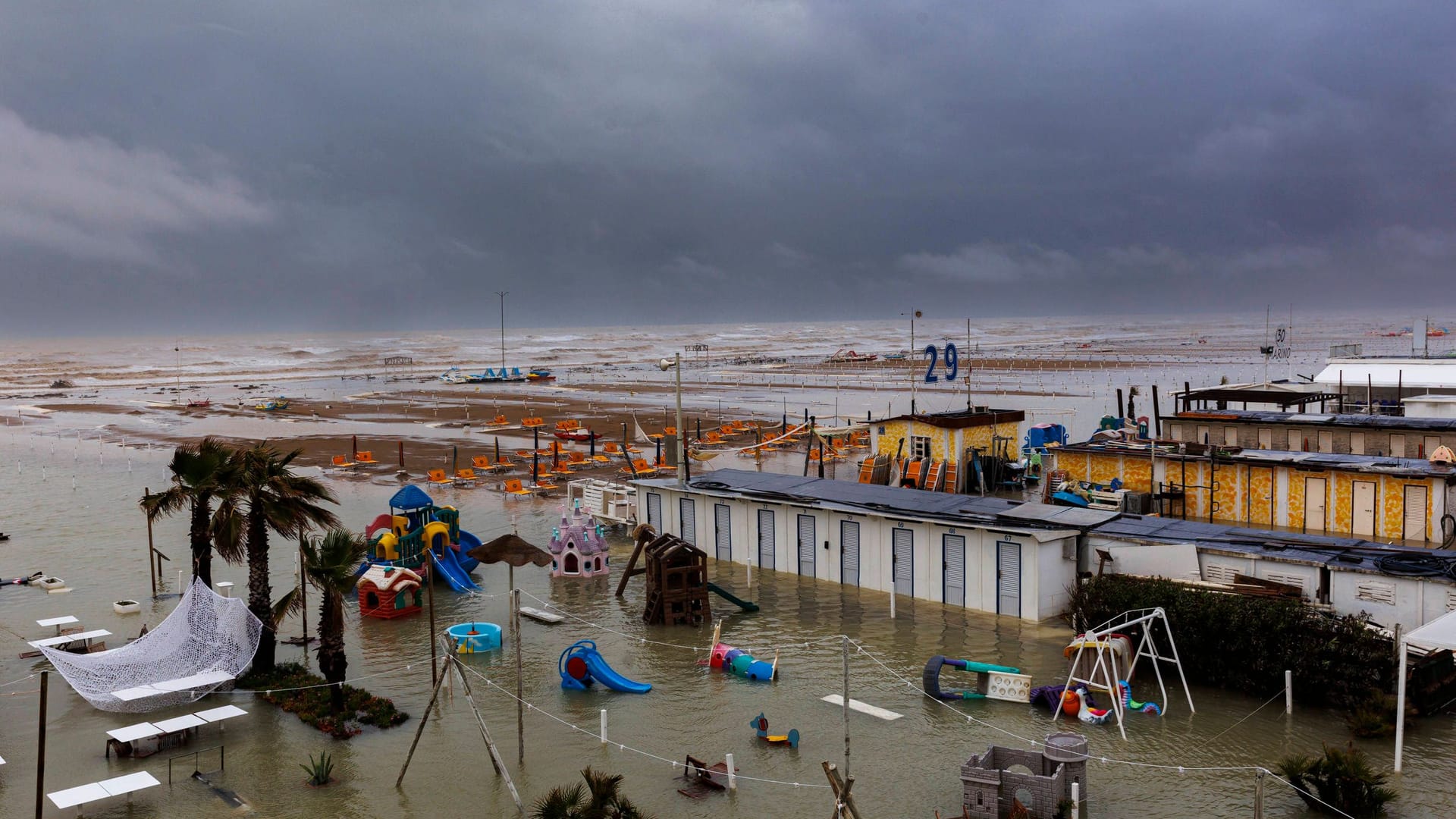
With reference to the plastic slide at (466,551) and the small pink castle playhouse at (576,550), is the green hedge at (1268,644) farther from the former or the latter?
the plastic slide at (466,551)

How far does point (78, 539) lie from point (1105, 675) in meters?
32.6

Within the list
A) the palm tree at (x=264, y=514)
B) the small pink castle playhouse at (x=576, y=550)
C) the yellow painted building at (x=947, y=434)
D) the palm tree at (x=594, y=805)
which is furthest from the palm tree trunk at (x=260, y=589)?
the yellow painted building at (x=947, y=434)

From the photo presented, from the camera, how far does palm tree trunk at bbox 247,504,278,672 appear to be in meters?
20.6

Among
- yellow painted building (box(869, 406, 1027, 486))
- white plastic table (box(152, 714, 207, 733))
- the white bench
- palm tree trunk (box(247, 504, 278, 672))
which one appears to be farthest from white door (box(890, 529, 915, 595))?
the white bench

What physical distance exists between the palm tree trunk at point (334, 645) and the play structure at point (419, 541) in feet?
24.6

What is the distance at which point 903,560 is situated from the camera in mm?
26297

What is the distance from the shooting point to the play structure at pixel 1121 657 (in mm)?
18234

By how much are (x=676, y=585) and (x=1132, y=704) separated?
10.3 metres

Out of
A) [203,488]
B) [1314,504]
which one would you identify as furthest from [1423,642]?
[203,488]

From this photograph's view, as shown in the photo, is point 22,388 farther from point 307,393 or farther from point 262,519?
point 262,519

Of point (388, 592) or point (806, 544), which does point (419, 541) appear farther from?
point (806, 544)

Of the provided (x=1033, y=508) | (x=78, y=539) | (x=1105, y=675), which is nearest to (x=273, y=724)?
(x=1105, y=675)

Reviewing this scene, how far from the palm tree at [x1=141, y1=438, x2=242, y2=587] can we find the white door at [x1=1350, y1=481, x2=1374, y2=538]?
29616 mm

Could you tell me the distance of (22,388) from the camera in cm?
11938
